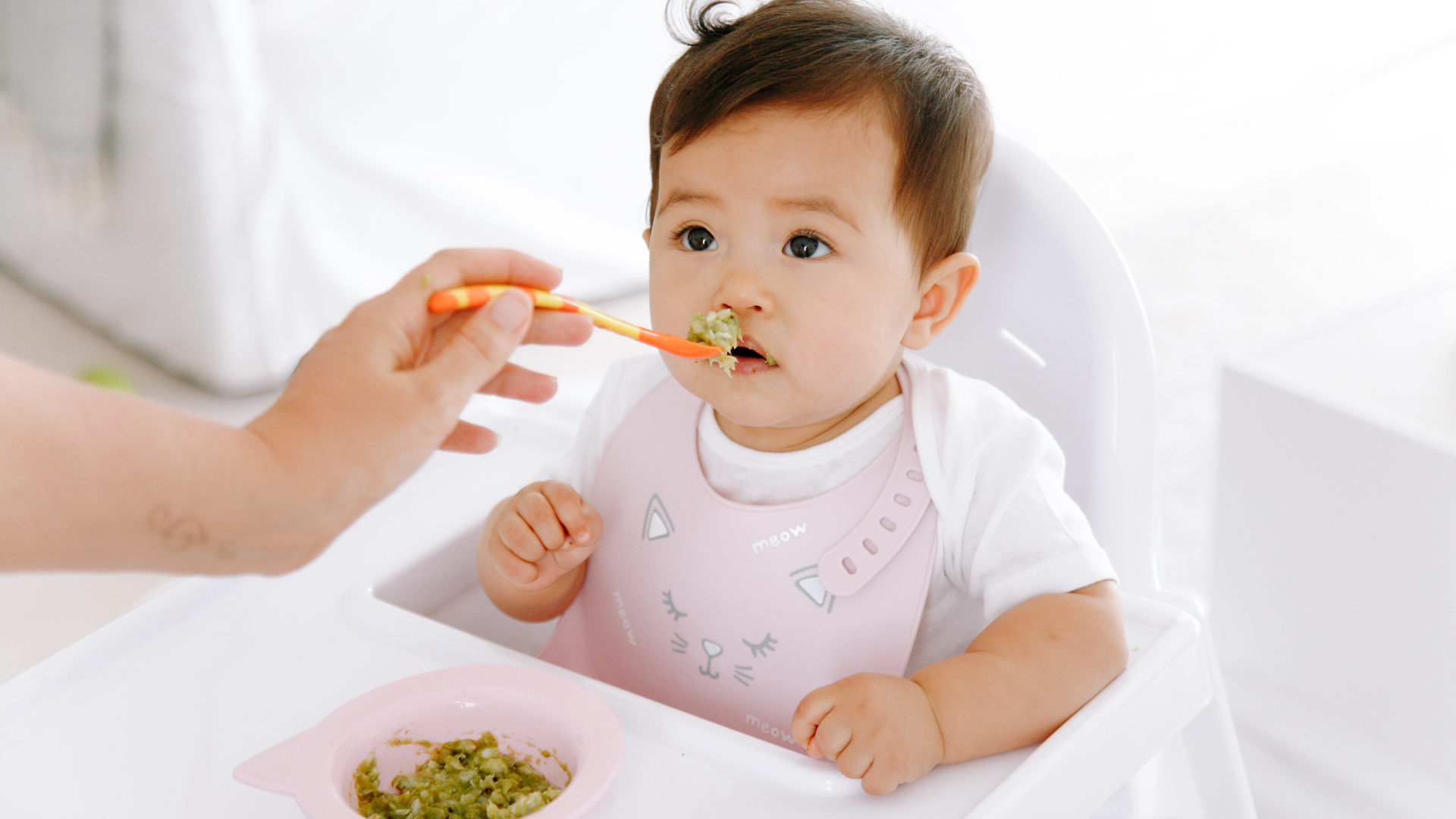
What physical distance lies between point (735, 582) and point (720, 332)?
177 millimetres

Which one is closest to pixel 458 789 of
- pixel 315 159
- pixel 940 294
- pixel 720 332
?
pixel 720 332

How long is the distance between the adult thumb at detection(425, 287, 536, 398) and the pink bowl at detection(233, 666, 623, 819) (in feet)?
0.64

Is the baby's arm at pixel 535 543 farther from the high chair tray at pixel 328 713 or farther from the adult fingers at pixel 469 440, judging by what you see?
the adult fingers at pixel 469 440

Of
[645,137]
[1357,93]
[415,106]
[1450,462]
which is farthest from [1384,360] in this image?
[1357,93]

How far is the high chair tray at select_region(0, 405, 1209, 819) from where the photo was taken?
0.63 m

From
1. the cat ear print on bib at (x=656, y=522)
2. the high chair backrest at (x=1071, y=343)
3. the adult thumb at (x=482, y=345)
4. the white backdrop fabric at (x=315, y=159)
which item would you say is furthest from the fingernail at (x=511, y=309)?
the white backdrop fabric at (x=315, y=159)

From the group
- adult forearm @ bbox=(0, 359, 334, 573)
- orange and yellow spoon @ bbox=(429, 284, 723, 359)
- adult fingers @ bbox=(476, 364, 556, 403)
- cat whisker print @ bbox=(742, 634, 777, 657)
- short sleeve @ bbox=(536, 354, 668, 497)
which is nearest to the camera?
adult forearm @ bbox=(0, 359, 334, 573)

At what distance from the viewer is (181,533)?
0.50m

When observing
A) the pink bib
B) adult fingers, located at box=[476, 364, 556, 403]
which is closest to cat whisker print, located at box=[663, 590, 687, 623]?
the pink bib

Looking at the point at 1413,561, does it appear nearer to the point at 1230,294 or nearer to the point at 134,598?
the point at 1230,294

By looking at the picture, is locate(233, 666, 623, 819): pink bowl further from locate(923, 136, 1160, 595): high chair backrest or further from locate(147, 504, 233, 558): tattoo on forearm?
locate(923, 136, 1160, 595): high chair backrest

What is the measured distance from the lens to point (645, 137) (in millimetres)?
1902

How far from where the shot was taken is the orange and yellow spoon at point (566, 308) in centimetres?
56

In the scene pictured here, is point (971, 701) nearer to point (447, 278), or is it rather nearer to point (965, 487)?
point (965, 487)
